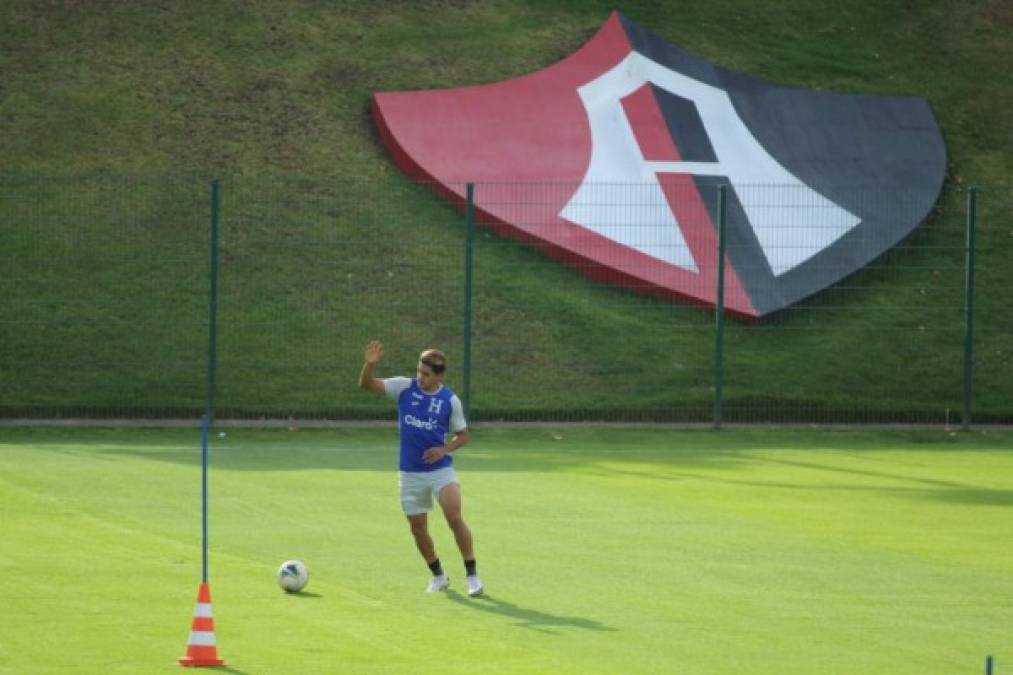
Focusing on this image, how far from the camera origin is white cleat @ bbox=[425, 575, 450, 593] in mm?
14797

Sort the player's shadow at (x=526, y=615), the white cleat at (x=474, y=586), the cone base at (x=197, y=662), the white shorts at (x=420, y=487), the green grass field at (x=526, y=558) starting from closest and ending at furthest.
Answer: the cone base at (x=197, y=662), the green grass field at (x=526, y=558), the player's shadow at (x=526, y=615), the white cleat at (x=474, y=586), the white shorts at (x=420, y=487)

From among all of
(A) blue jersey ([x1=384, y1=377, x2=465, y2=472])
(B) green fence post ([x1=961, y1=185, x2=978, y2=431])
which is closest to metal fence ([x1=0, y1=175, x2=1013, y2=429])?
(B) green fence post ([x1=961, y1=185, x2=978, y2=431])

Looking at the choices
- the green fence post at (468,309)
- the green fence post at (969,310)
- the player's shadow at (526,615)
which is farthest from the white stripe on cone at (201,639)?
the green fence post at (969,310)

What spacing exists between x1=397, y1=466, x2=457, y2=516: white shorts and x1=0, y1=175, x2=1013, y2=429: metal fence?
13.3m

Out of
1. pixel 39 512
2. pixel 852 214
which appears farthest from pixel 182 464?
pixel 852 214

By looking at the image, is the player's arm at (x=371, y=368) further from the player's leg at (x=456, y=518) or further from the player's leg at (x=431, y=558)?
the player's leg at (x=431, y=558)

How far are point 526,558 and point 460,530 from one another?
1927 millimetres

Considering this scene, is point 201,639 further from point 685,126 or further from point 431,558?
point 685,126

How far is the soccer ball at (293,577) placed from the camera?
14297 millimetres

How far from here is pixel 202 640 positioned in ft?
38.0

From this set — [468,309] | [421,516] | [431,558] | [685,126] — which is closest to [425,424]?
[421,516]

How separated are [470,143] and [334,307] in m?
6.14

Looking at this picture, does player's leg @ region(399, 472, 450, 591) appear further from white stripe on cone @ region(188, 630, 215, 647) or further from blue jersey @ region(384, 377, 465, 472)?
white stripe on cone @ region(188, 630, 215, 647)

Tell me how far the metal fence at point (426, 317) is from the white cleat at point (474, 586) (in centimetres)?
1375
